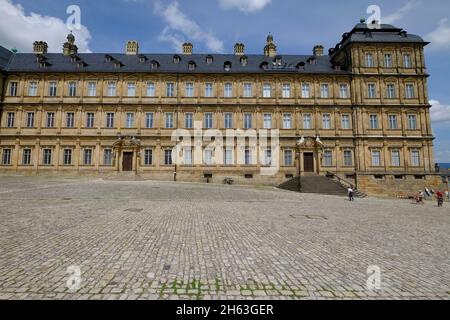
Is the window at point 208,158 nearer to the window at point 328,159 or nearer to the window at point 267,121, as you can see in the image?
the window at point 267,121

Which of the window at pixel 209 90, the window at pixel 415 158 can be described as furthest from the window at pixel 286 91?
the window at pixel 415 158

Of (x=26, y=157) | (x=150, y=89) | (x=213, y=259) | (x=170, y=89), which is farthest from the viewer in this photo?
(x=170, y=89)

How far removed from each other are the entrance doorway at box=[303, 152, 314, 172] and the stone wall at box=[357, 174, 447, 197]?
232 inches

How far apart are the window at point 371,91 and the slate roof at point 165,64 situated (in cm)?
430

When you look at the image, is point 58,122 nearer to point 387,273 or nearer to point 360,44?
point 387,273

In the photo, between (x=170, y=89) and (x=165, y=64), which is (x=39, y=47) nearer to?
(x=165, y=64)

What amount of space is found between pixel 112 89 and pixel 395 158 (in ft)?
128

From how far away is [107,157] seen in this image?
33.3 metres

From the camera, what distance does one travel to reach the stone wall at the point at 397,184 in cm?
3102

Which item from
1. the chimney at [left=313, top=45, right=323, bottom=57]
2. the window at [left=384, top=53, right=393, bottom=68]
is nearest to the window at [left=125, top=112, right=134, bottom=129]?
the chimney at [left=313, top=45, right=323, bottom=57]

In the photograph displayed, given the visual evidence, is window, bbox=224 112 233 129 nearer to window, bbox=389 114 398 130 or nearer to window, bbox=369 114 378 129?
window, bbox=369 114 378 129

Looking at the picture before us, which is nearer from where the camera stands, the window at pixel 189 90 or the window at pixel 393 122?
the window at pixel 393 122

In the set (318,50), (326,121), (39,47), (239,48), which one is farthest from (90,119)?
(318,50)
